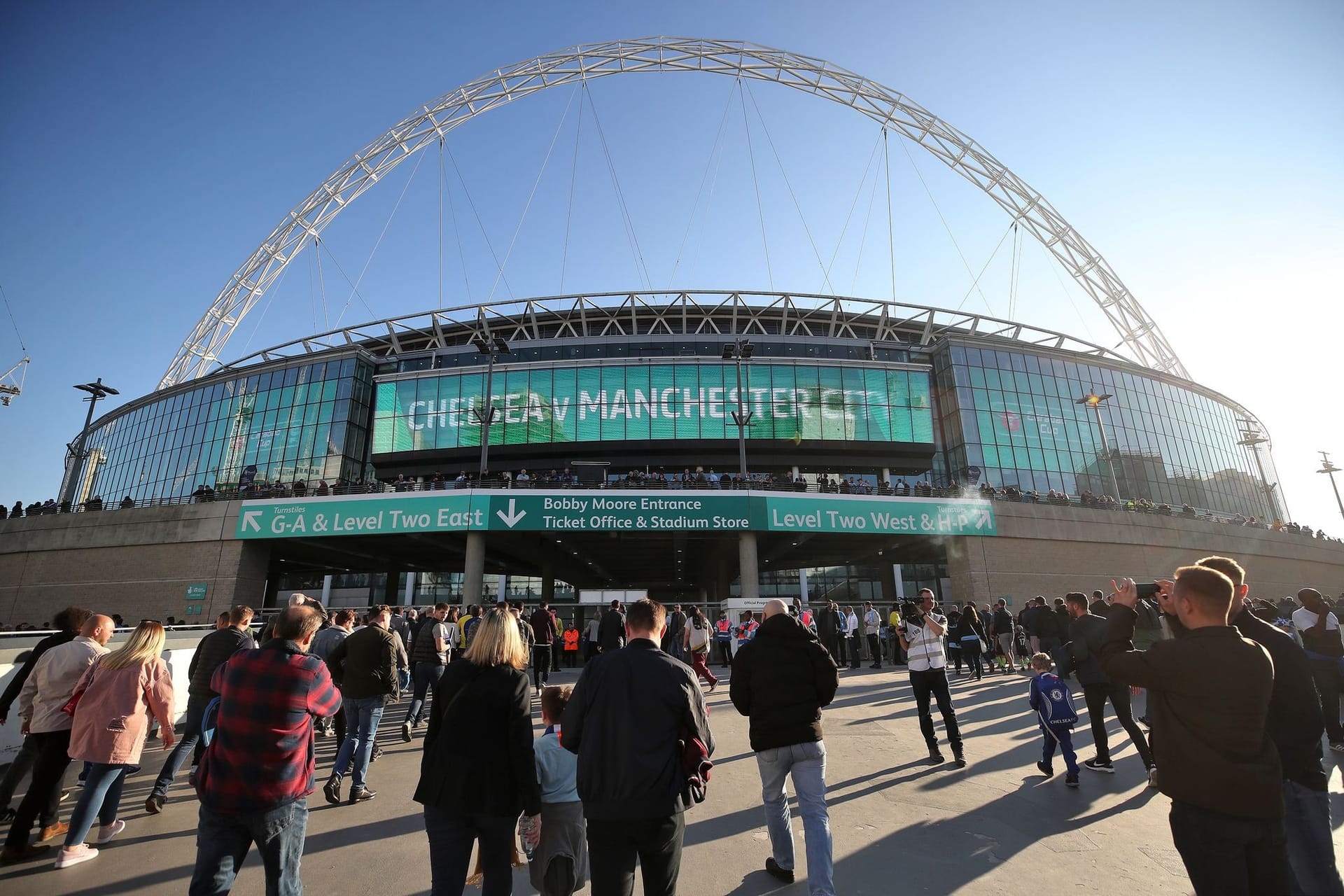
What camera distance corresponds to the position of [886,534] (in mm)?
30047

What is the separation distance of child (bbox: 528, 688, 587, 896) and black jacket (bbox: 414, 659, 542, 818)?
0.17 meters

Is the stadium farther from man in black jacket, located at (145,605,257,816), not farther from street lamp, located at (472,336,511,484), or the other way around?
man in black jacket, located at (145,605,257,816)

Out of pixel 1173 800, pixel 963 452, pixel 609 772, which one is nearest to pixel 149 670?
pixel 609 772

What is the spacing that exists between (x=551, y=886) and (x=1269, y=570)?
178 feet

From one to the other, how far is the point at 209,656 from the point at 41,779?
4.85ft

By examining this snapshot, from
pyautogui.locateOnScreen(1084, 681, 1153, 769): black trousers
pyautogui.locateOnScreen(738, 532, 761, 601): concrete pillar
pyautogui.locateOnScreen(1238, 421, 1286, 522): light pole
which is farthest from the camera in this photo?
pyautogui.locateOnScreen(1238, 421, 1286, 522): light pole

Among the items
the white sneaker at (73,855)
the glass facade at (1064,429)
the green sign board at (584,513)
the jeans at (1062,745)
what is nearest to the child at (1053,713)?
the jeans at (1062,745)

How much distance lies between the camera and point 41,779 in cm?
494

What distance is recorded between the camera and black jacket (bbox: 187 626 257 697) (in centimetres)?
624

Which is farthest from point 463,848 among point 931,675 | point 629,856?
point 931,675

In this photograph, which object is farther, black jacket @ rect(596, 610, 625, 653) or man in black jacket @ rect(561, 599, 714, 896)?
black jacket @ rect(596, 610, 625, 653)

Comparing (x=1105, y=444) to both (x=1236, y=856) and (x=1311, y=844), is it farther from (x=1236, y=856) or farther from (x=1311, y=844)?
(x=1236, y=856)

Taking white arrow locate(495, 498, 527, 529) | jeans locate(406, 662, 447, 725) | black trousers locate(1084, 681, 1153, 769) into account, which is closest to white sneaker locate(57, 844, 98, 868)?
jeans locate(406, 662, 447, 725)

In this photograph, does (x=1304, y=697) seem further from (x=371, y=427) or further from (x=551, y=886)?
(x=371, y=427)
